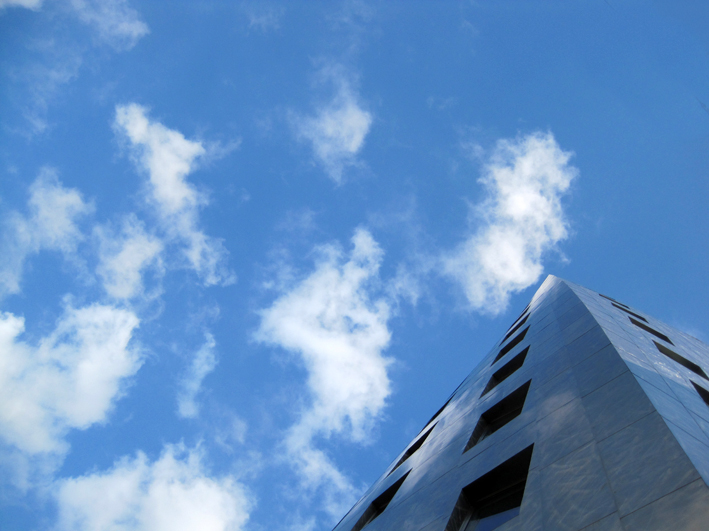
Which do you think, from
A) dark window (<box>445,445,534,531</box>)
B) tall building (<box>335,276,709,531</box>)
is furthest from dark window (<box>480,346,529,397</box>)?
dark window (<box>445,445,534,531</box>)

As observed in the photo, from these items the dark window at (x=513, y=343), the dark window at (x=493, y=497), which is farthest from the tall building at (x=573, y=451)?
the dark window at (x=513, y=343)

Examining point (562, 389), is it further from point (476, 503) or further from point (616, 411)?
point (476, 503)

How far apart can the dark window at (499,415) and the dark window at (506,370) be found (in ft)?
7.27

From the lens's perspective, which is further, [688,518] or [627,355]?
[627,355]

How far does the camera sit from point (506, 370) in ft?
54.0

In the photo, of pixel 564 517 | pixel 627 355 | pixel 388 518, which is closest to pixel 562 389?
pixel 627 355

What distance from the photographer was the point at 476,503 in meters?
9.95

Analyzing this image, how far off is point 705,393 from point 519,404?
4914mm

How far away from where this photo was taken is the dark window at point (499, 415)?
40.9 feet

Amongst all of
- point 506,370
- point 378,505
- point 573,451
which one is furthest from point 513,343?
point 573,451

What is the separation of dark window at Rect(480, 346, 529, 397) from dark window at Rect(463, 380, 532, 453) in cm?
222

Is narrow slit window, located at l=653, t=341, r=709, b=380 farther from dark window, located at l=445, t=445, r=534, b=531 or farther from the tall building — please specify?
dark window, located at l=445, t=445, r=534, b=531

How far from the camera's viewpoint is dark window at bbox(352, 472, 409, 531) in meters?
16.0

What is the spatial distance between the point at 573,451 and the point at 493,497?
3.08 m
